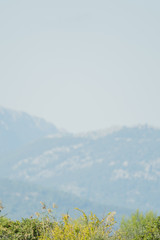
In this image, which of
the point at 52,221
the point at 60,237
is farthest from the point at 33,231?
the point at 60,237

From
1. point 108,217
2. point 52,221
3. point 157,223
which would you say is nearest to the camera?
point 108,217

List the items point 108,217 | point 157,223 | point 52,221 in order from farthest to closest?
point 52,221, point 157,223, point 108,217

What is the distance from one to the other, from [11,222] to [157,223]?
4.61 meters

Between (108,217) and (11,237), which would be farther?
A: (11,237)

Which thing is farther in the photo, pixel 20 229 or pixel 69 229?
pixel 20 229

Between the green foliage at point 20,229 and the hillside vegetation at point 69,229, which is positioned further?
the green foliage at point 20,229

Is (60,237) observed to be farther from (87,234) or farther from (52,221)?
(52,221)

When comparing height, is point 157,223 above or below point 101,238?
above

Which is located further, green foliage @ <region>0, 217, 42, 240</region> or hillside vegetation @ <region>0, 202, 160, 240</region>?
green foliage @ <region>0, 217, 42, 240</region>

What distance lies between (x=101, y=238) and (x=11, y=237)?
2.66 m

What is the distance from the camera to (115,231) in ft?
40.4

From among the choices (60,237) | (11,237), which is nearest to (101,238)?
(60,237)

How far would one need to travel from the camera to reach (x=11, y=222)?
44.3 ft

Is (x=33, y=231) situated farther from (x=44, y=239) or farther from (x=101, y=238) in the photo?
(x=101, y=238)
